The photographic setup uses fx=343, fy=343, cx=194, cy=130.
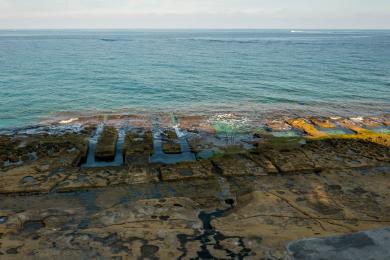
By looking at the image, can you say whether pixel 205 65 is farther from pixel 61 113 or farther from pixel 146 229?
pixel 146 229

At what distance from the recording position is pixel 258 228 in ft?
42.8

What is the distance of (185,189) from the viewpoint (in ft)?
56.1

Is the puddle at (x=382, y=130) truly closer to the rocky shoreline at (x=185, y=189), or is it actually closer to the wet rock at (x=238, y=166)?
the rocky shoreline at (x=185, y=189)

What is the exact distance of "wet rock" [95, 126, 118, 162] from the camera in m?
21.0

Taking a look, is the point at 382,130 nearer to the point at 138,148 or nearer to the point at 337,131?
the point at 337,131

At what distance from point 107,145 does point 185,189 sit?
7597 millimetres

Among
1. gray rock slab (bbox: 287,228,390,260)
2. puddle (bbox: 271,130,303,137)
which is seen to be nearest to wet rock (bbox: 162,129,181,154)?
puddle (bbox: 271,130,303,137)

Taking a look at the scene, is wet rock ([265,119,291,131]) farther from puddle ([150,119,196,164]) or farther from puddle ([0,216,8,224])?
puddle ([0,216,8,224])

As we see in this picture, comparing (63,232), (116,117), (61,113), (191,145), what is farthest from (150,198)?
(61,113)

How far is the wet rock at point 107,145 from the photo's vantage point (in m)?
21.0

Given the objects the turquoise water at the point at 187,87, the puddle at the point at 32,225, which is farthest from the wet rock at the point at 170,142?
the turquoise water at the point at 187,87

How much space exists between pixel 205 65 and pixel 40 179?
51.5 metres

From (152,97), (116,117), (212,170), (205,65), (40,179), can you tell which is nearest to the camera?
(40,179)

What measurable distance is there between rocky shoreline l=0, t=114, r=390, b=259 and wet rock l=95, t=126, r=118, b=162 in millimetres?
96
